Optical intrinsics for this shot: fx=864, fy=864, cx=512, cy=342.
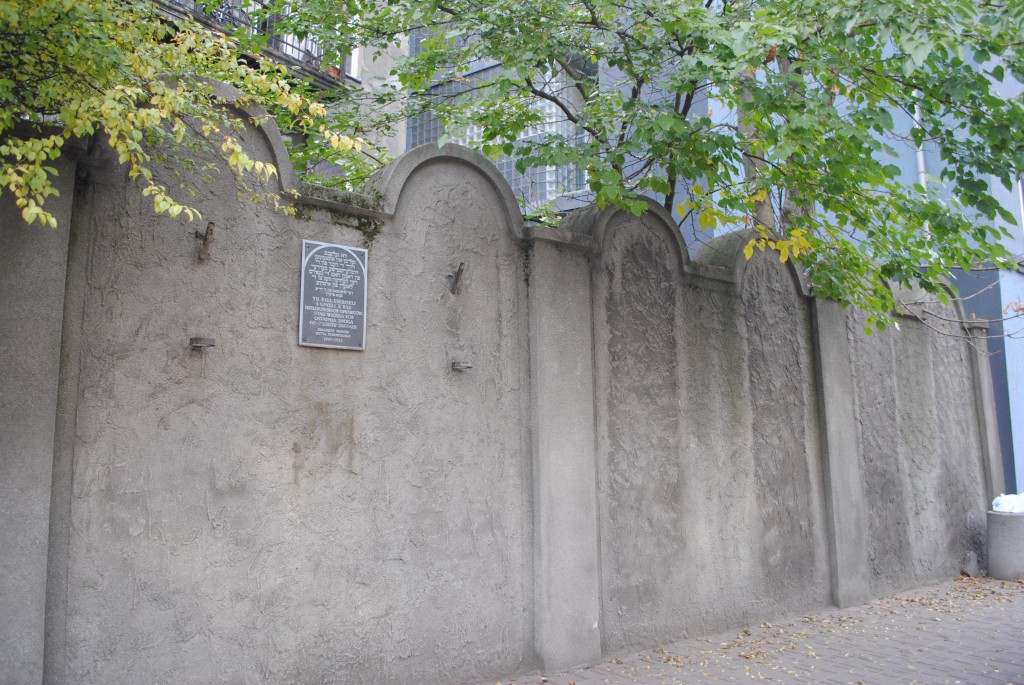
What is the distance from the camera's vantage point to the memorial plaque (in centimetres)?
547

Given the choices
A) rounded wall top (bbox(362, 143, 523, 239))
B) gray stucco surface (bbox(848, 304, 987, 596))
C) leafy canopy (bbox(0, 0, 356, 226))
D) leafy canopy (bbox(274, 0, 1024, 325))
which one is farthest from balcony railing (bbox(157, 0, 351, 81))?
gray stucco surface (bbox(848, 304, 987, 596))

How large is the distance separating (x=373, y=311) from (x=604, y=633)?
3.07 meters

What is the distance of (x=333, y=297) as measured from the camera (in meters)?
5.59

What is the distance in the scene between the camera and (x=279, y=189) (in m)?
5.49

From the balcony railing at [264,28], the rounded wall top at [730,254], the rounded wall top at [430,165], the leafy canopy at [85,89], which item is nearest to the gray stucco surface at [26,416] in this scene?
the leafy canopy at [85,89]

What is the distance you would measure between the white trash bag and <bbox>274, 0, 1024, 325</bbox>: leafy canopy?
3.26m

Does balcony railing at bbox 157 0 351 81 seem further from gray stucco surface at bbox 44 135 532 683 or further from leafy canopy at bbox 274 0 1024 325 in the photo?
gray stucco surface at bbox 44 135 532 683

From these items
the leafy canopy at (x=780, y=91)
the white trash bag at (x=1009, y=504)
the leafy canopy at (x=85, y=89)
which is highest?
the leafy canopy at (x=780, y=91)

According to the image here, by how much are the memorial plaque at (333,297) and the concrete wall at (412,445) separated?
0.10 meters

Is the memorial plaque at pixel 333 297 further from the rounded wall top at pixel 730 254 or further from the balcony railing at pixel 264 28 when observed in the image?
the balcony railing at pixel 264 28

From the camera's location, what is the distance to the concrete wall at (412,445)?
14.9 ft

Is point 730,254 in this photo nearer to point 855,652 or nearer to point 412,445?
point 855,652

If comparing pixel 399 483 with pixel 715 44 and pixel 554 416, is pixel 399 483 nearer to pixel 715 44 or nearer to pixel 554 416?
pixel 554 416

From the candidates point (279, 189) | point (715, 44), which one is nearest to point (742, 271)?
point (715, 44)
